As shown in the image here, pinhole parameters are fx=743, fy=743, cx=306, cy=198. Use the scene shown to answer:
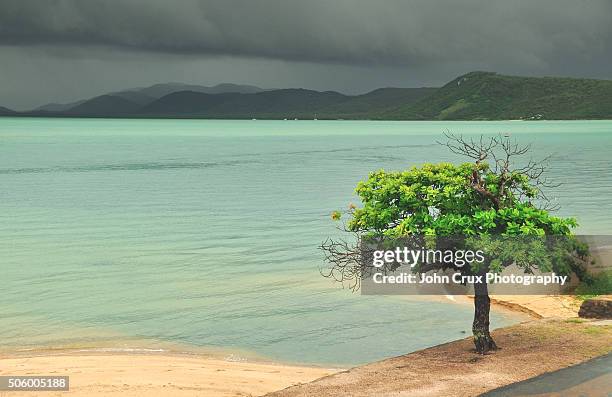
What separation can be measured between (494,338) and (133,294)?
1708cm

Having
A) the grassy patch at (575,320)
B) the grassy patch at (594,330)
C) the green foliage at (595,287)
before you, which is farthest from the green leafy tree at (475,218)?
the green foliage at (595,287)

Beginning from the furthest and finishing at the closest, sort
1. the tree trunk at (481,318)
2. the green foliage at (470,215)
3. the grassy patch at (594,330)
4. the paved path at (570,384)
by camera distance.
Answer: the grassy patch at (594,330)
the tree trunk at (481,318)
the green foliage at (470,215)
the paved path at (570,384)

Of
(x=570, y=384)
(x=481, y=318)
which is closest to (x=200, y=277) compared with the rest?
(x=481, y=318)

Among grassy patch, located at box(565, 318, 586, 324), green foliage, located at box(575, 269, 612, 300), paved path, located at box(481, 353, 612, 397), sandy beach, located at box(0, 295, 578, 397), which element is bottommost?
sandy beach, located at box(0, 295, 578, 397)

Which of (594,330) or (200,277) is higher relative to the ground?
(594,330)

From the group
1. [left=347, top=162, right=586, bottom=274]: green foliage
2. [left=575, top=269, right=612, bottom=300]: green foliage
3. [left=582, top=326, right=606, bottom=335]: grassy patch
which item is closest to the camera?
[left=347, top=162, right=586, bottom=274]: green foliage

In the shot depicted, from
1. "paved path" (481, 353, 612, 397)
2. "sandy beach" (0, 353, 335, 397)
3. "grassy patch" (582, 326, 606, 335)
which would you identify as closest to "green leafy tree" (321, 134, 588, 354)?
"grassy patch" (582, 326, 606, 335)

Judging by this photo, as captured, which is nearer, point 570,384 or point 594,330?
point 570,384

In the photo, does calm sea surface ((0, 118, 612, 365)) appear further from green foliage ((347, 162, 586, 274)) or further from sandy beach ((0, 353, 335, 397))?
green foliage ((347, 162, 586, 274))

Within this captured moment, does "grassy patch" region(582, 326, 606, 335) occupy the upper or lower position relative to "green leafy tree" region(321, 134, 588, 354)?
lower

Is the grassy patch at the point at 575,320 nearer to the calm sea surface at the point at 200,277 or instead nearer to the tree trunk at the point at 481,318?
the calm sea surface at the point at 200,277

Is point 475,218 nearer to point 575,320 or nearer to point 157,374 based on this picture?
point 575,320

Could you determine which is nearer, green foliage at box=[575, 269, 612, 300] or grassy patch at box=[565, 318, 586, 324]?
grassy patch at box=[565, 318, 586, 324]

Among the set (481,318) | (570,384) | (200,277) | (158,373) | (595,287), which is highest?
(481,318)
